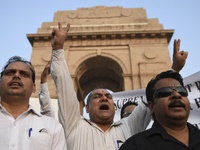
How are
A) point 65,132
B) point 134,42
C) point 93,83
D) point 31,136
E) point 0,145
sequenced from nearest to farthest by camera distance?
point 0,145
point 31,136
point 65,132
point 134,42
point 93,83

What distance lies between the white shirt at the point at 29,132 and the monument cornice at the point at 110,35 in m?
15.5

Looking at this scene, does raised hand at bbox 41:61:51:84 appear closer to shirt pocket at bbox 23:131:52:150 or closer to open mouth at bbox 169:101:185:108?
shirt pocket at bbox 23:131:52:150

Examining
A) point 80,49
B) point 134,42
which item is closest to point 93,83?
point 80,49

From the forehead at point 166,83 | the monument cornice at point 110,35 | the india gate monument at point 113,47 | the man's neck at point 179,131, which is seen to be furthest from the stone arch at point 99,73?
the man's neck at point 179,131

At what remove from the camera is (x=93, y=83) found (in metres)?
21.5

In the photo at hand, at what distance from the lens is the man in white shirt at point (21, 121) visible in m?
1.79

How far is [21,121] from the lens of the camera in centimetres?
199

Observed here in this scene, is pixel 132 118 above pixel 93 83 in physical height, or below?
below

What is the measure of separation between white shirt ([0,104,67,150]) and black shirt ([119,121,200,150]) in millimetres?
830

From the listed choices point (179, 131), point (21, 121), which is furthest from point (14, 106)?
point (179, 131)

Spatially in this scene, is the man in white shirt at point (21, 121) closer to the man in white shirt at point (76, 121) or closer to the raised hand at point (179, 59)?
the man in white shirt at point (76, 121)

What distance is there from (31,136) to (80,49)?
15.6 meters

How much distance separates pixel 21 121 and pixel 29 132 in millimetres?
195

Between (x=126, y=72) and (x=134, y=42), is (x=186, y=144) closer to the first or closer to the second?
(x=126, y=72)
